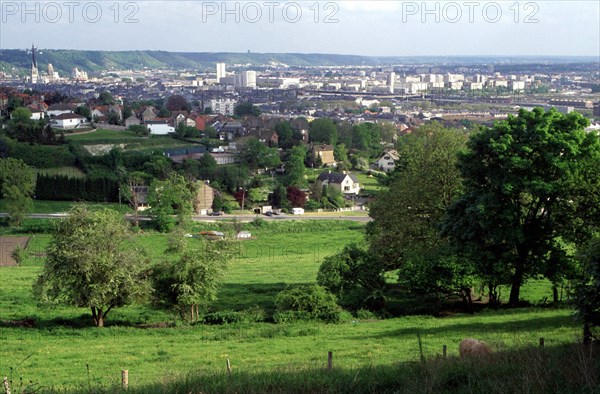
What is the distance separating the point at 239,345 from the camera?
1681 centimetres

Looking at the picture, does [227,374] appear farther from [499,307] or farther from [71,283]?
[499,307]

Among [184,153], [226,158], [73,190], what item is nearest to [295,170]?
[226,158]

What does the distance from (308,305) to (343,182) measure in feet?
135

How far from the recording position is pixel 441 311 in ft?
67.3

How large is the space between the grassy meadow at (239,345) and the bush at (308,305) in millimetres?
456

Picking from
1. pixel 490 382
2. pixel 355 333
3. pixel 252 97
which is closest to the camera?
pixel 490 382

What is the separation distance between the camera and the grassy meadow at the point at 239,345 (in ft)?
34.6

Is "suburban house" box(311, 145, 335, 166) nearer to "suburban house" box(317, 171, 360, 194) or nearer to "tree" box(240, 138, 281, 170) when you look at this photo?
"tree" box(240, 138, 281, 170)

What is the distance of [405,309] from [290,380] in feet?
36.8

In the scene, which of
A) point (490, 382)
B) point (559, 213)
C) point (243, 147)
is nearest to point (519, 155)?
point (559, 213)

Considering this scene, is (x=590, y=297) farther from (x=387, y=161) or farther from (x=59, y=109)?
(x=59, y=109)

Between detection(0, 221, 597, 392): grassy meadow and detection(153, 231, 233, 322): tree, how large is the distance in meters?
0.66

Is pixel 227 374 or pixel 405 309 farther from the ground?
pixel 227 374

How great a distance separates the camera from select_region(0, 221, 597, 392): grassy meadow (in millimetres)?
10531
